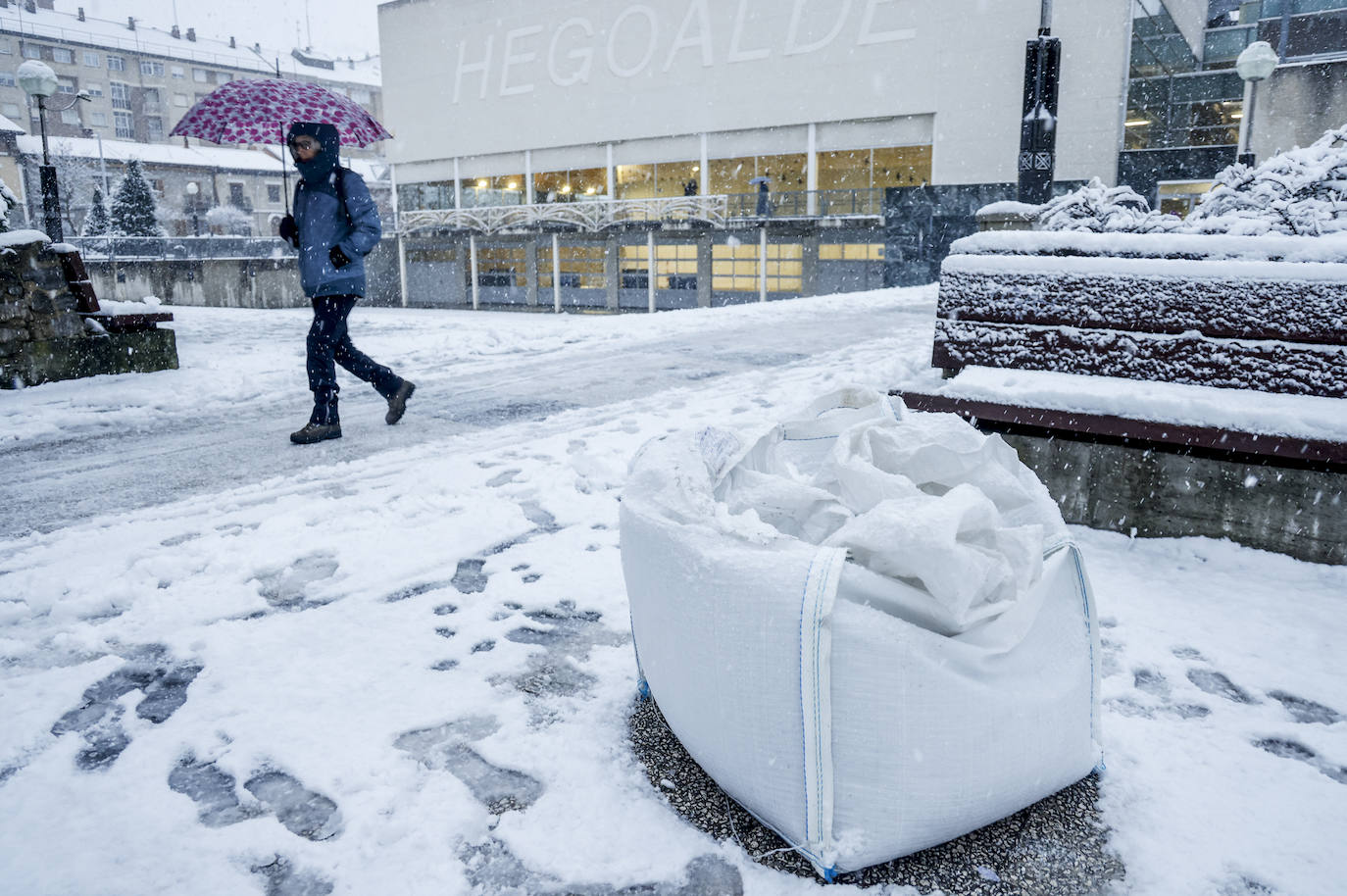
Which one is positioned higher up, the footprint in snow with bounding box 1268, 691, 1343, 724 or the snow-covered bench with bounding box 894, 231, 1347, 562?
the snow-covered bench with bounding box 894, 231, 1347, 562

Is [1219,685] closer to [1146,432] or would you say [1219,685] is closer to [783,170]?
[1146,432]

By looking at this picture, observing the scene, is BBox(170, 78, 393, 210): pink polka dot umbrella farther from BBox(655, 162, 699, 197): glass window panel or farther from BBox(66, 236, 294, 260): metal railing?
BBox(655, 162, 699, 197): glass window panel

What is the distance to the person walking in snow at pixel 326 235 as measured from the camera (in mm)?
5102

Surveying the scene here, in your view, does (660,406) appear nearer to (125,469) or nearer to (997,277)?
(997,277)

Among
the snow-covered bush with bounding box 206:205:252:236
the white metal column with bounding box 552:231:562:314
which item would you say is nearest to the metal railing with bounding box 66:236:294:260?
the white metal column with bounding box 552:231:562:314

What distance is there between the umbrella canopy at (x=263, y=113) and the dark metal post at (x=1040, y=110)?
6.56 metres

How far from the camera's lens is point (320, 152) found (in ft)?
16.7

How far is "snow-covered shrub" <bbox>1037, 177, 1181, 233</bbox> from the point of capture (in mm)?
5081

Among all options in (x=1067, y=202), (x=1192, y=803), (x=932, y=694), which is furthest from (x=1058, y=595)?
(x=1067, y=202)

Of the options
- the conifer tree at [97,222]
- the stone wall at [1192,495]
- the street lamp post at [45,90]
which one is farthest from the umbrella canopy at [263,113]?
Answer: the conifer tree at [97,222]

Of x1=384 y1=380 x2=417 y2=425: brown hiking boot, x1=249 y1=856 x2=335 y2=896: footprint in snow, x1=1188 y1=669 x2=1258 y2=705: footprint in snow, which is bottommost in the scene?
x1=249 y1=856 x2=335 y2=896: footprint in snow

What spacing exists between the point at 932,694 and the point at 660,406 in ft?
16.3

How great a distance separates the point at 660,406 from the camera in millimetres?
6410

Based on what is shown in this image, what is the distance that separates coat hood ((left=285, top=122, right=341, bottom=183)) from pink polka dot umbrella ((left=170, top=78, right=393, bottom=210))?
40.0 inches
